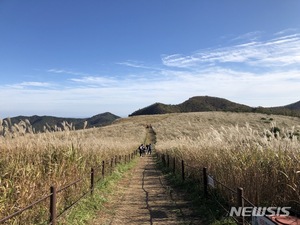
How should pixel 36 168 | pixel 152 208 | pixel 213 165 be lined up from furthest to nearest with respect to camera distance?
pixel 213 165 < pixel 152 208 < pixel 36 168

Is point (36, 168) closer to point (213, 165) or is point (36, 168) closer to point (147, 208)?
point (147, 208)

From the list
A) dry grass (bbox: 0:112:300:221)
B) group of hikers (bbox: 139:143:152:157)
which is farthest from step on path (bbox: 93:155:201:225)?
Result: group of hikers (bbox: 139:143:152:157)

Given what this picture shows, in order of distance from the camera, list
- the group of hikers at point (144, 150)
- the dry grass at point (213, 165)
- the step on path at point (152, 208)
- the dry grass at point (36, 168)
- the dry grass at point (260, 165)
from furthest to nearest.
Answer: the group of hikers at point (144, 150) < the step on path at point (152, 208) < the dry grass at point (260, 165) < the dry grass at point (213, 165) < the dry grass at point (36, 168)

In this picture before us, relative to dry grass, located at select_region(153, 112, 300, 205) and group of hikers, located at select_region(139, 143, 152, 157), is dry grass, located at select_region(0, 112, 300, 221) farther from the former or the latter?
group of hikers, located at select_region(139, 143, 152, 157)

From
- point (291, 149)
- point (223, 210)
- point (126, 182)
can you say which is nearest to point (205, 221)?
point (223, 210)

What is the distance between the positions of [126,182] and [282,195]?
28.1 ft

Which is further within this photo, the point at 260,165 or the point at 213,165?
the point at 213,165

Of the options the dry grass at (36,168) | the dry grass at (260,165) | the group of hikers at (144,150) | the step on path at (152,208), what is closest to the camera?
the dry grass at (36,168)

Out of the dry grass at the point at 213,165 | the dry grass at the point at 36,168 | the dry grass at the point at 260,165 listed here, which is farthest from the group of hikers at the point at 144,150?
the dry grass at the point at 260,165

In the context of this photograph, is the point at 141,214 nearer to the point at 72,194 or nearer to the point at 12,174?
the point at 72,194

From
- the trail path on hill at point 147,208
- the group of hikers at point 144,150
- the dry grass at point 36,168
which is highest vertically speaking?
the dry grass at point 36,168

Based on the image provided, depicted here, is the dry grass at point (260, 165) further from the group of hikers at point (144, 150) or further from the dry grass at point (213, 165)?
the group of hikers at point (144, 150)

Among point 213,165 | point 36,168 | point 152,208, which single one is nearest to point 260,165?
point 213,165

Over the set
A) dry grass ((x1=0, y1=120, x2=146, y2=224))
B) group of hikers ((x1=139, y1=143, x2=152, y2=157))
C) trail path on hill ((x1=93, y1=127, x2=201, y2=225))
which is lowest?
group of hikers ((x1=139, y1=143, x2=152, y2=157))
